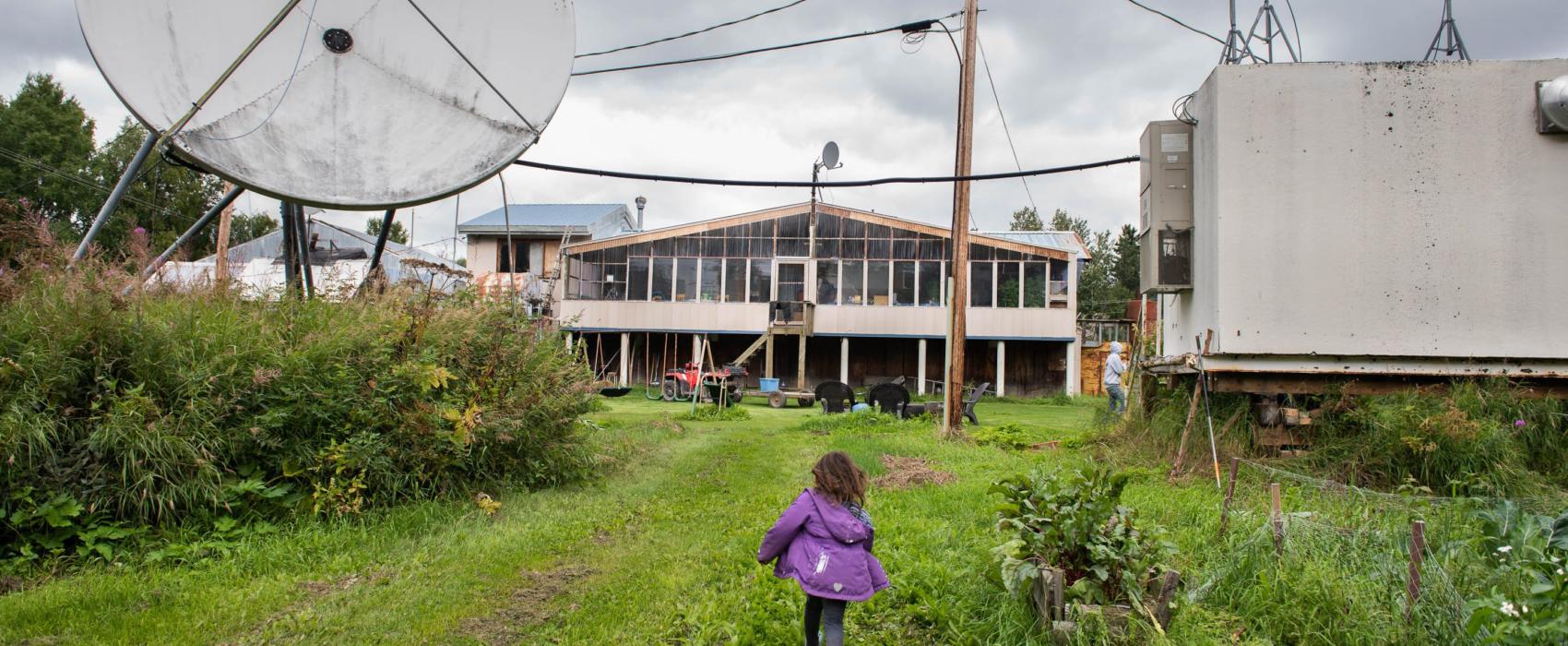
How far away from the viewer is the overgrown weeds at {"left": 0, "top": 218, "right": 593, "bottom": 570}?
601 cm

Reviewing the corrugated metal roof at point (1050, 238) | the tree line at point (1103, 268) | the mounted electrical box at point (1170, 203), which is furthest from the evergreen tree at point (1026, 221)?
the mounted electrical box at point (1170, 203)

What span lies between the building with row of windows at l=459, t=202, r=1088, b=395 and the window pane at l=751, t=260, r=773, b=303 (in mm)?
32

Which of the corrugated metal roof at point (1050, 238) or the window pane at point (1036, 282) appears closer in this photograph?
the window pane at point (1036, 282)

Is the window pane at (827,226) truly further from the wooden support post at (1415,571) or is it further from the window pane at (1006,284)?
the wooden support post at (1415,571)

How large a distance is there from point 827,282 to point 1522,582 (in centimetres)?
2822

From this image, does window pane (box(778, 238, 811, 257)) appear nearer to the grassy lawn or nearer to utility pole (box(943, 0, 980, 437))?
utility pole (box(943, 0, 980, 437))

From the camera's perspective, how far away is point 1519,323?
Answer: 9.23 metres

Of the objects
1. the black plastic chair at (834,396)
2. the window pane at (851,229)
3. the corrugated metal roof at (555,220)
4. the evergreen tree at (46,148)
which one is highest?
the evergreen tree at (46,148)

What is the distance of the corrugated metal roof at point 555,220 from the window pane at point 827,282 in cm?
942

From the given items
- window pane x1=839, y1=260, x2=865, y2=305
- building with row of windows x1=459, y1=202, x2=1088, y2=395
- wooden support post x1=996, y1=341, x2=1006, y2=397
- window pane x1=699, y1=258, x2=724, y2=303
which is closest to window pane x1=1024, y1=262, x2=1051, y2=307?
building with row of windows x1=459, y1=202, x2=1088, y2=395

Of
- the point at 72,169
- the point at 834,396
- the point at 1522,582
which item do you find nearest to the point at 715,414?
the point at 834,396

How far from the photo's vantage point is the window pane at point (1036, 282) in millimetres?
31016

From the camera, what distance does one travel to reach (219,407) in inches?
260

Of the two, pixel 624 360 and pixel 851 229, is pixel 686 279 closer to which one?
pixel 624 360
